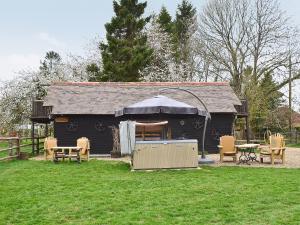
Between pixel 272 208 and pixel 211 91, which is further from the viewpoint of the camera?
pixel 211 91

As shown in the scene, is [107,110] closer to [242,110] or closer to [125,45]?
[242,110]

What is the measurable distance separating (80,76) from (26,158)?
2000 centimetres

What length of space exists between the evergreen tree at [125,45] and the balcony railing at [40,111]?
11990 millimetres

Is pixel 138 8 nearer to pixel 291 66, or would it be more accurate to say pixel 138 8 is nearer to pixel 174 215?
pixel 291 66

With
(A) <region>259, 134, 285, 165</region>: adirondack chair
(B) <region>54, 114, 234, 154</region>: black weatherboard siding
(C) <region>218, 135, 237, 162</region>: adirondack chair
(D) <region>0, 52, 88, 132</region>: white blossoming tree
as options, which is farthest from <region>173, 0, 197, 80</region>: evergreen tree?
(A) <region>259, 134, 285, 165</region>: adirondack chair

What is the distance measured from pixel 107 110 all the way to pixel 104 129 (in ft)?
3.00

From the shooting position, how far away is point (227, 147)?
1598cm

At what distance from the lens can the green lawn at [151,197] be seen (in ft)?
22.9

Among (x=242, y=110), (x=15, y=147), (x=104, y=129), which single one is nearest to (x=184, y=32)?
(x=242, y=110)

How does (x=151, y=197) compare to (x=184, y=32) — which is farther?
(x=184, y=32)

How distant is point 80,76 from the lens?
3741 cm

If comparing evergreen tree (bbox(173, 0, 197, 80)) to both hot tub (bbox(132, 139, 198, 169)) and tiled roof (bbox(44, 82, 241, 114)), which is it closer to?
tiled roof (bbox(44, 82, 241, 114))

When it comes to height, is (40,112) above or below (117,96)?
below

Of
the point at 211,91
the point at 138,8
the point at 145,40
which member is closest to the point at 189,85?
the point at 211,91
